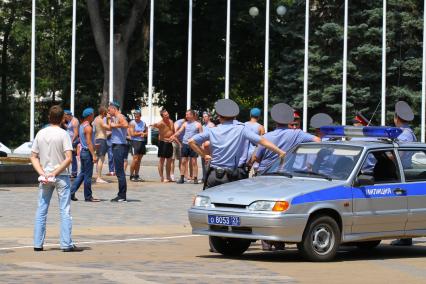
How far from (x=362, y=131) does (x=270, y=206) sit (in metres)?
2.52

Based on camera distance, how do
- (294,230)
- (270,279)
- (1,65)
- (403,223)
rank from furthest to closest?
(1,65)
(403,223)
(294,230)
(270,279)

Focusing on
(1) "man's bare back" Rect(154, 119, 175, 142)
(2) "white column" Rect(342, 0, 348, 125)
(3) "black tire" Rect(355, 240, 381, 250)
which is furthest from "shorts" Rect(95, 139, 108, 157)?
(2) "white column" Rect(342, 0, 348, 125)

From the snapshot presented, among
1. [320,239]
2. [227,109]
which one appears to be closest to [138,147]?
[227,109]

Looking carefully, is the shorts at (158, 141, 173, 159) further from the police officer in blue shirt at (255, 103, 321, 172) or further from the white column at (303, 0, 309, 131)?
the white column at (303, 0, 309, 131)

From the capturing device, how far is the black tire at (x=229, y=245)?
15.5 m

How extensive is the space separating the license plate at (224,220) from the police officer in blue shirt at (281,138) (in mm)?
1931

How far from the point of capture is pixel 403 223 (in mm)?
15641

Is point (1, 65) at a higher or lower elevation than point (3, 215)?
higher

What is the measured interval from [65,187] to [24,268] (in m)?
2.15

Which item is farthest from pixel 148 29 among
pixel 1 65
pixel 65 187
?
pixel 65 187

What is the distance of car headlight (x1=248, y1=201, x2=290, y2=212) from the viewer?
1446 centimetres

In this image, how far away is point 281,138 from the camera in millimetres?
16875

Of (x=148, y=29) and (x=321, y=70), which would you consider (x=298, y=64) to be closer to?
(x=321, y=70)

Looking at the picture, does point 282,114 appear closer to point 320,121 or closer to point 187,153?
point 320,121
